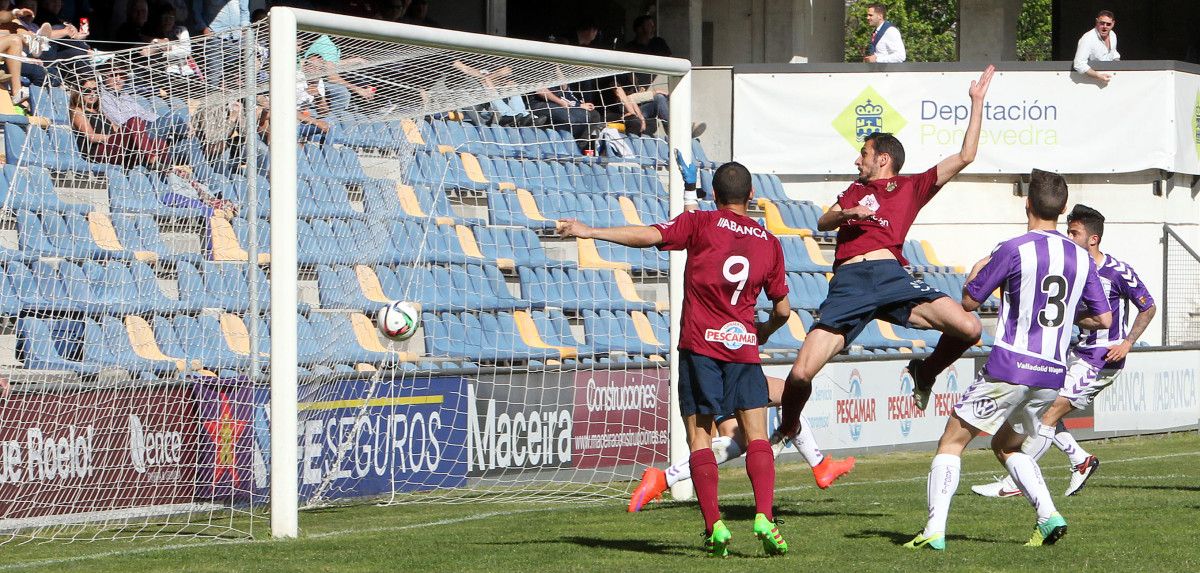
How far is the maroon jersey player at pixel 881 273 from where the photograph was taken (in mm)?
7758

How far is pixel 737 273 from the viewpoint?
22.6 ft

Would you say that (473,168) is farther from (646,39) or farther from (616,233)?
(616,233)

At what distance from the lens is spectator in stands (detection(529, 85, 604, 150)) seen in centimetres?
1214

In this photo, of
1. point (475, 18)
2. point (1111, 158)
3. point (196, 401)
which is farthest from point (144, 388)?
point (1111, 158)

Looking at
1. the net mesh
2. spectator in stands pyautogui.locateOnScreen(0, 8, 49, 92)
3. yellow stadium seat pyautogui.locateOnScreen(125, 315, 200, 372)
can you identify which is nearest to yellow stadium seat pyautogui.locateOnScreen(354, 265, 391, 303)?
yellow stadium seat pyautogui.locateOnScreen(125, 315, 200, 372)

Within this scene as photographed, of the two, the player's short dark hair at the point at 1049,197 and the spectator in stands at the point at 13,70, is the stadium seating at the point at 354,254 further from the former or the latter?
the player's short dark hair at the point at 1049,197

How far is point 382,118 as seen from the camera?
33.8 ft

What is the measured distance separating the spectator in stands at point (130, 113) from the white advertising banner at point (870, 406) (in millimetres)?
5949

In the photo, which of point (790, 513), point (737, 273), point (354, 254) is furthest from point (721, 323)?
point (354, 254)

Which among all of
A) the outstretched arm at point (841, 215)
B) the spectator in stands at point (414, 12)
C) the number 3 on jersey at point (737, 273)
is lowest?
the number 3 on jersey at point (737, 273)

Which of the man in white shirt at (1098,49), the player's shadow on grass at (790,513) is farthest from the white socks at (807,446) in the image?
the man in white shirt at (1098,49)

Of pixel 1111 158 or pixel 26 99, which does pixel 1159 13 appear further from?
Answer: pixel 26 99

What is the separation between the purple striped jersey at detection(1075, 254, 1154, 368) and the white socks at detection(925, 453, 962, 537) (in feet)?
11.6

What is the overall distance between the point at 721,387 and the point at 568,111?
5849 mm
